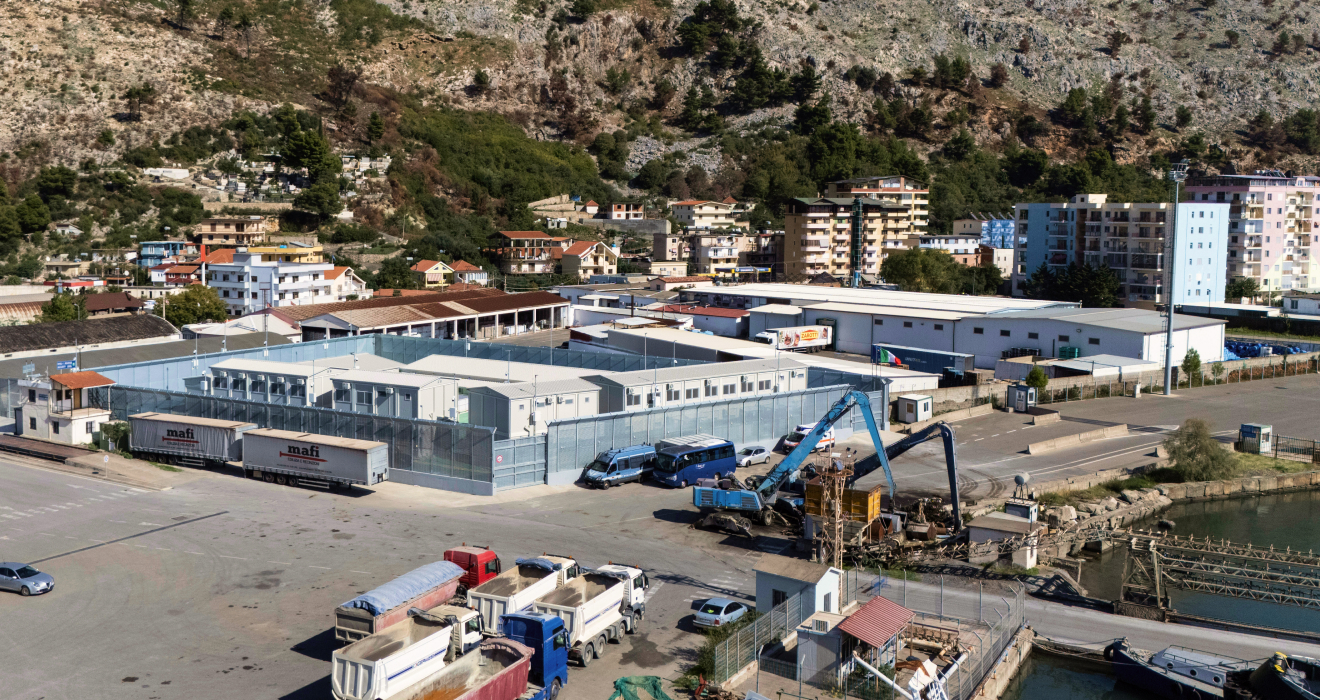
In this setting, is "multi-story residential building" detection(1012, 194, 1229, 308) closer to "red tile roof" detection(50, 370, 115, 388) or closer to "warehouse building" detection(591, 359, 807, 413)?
"warehouse building" detection(591, 359, 807, 413)

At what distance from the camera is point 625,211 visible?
295 feet

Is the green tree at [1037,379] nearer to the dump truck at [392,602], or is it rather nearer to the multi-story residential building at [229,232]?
the dump truck at [392,602]

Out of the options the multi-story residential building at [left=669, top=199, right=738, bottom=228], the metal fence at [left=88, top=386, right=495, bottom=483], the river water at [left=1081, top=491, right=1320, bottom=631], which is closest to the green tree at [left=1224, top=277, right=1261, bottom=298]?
the multi-story residential building at [left=669, top=199, right=738, bottom=228]

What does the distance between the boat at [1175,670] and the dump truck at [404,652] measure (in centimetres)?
932

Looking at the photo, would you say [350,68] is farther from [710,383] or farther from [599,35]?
[710,383]

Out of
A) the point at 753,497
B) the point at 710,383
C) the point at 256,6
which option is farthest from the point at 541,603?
the point at 256,6

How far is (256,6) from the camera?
10169 cm

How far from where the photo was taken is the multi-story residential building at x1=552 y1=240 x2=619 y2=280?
7400 cm

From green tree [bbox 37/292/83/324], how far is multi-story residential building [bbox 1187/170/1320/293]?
64.5 m

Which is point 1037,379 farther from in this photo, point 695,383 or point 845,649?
point 845,649

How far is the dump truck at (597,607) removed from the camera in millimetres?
14828

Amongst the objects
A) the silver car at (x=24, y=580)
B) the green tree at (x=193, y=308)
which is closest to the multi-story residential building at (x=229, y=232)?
the green tree at (x=193, y=308)

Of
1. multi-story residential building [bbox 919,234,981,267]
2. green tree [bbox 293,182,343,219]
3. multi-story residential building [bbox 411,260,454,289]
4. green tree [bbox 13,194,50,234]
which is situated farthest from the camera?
multi-story residential building [bbox 919,234,981,267]

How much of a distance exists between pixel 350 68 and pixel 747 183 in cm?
3762
